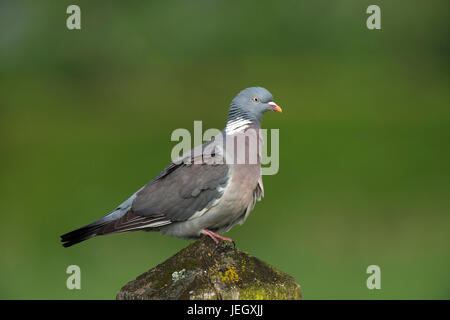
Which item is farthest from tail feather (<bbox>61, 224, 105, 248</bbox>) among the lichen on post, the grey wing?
the lichen on post

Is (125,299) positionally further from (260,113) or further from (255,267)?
(260,113)

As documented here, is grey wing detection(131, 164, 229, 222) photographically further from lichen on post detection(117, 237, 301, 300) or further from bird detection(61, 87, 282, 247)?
lichen on post detection(117, 237, 301, 300)

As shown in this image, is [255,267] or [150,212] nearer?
[255,267]

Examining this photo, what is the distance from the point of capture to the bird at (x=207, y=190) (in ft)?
17.6

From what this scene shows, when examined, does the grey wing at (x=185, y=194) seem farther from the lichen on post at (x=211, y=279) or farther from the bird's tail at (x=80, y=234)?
the lichen on post at (x=211, y=279)

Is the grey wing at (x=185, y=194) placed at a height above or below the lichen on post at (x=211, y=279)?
above

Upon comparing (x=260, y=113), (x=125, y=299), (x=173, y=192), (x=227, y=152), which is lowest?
(x=125, y=299)

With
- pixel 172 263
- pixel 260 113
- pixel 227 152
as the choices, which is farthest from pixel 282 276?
pixel 260 113

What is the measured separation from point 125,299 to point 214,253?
0.67 meters

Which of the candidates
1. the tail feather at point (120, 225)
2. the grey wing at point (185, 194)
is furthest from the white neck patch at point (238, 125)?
the tail feather at point (120, 225)

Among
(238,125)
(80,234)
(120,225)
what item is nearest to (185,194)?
(120,225)

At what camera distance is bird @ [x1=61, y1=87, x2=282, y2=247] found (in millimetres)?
5379

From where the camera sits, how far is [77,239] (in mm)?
5152
